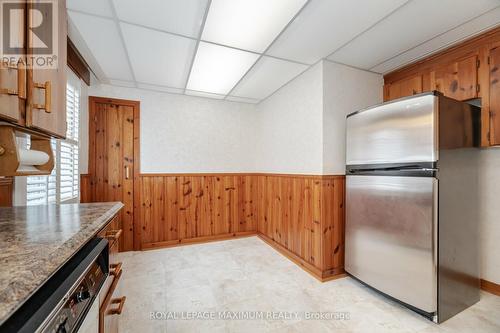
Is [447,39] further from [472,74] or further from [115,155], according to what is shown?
[115,155]

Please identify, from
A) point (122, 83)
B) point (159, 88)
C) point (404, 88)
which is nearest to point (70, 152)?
point (122, 83)

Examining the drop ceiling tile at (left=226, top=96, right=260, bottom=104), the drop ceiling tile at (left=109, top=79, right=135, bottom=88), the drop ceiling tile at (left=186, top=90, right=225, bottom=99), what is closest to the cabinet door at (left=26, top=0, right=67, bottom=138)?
the drop ceiling tile at (left=109, top=79, right=135, bottom=88)

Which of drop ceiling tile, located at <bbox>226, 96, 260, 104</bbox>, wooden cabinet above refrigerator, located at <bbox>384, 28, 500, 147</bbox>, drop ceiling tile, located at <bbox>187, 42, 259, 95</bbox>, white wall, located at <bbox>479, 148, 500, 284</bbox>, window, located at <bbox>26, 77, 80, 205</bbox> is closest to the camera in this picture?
window, located at <bbox>26, 77, 80, 205</bbox>

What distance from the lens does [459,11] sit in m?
1.62

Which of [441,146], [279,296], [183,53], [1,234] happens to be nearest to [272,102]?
[183,53]

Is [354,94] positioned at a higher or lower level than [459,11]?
lower

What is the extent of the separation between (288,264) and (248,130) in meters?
2.30

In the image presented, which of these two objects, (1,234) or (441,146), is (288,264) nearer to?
(441,146)

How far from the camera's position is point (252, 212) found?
388 centimetres

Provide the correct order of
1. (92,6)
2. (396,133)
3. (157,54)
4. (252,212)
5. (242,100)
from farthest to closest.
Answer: (252,212) → (242,100) → (157,54) → (396,133) → (92,6)

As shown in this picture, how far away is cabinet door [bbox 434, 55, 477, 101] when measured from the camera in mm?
2010

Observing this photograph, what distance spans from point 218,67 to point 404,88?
219 cm

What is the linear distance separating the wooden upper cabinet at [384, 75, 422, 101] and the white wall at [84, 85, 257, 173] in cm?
212

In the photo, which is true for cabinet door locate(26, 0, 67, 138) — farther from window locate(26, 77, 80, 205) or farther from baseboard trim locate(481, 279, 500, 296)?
baseboard trim locate(481, 279, 500, 296)
